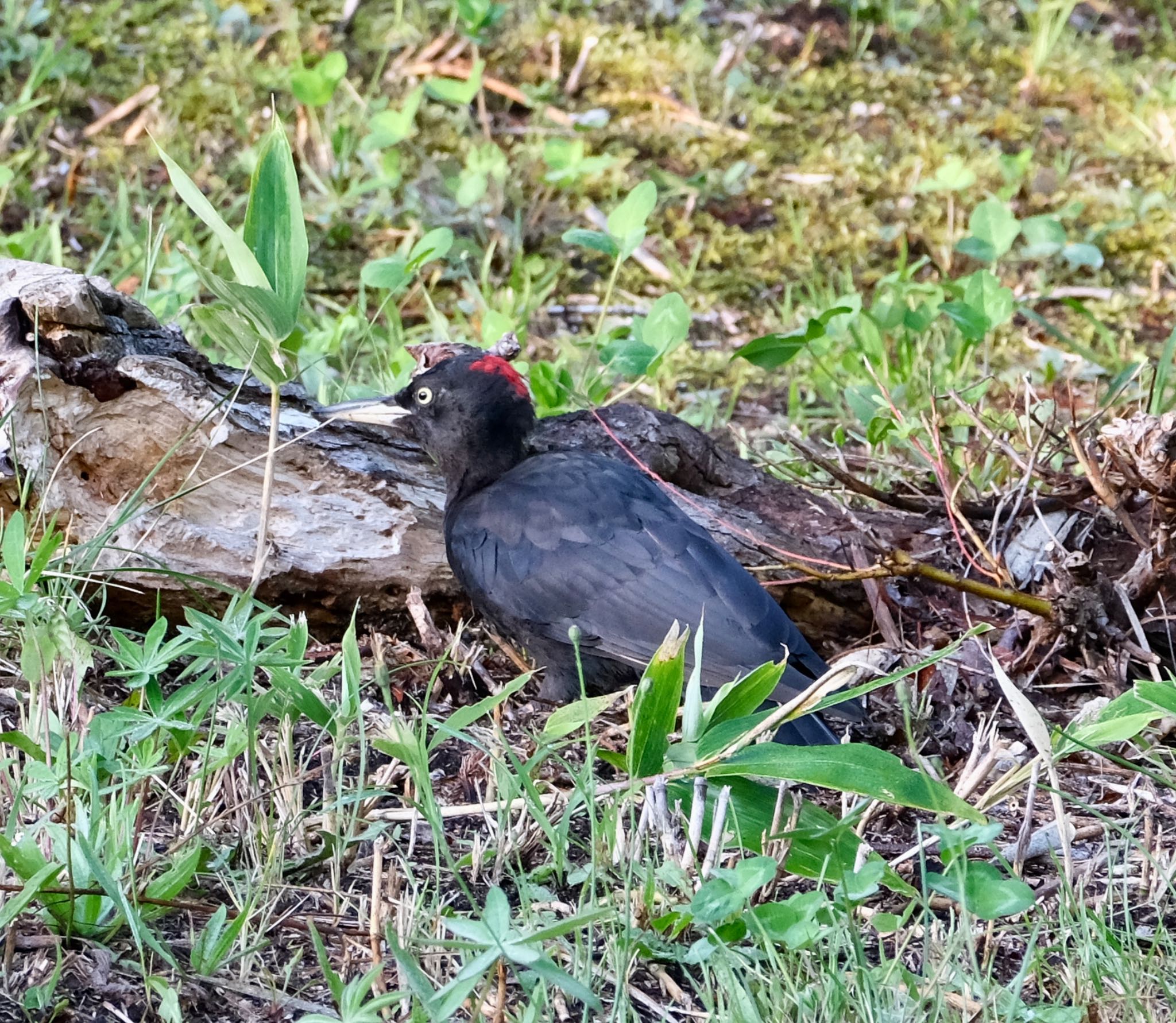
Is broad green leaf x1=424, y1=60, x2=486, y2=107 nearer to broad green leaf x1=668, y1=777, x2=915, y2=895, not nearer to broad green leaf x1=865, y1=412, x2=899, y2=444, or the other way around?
broad green leaf x1=865, y1=412, x2=899, y2=444

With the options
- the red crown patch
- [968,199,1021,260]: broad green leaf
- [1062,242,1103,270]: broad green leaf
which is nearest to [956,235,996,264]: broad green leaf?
[968,199,1021,260]: broad green leaf

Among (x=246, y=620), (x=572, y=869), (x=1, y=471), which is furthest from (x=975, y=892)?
(x=1, y=471)

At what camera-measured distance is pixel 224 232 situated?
2.58m

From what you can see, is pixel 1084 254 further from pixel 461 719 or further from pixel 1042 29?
pixel 461 719

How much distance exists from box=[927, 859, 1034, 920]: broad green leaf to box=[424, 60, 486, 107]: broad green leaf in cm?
472

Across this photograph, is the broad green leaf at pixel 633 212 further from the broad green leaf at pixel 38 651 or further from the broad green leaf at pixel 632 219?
the broad green leaf at pixel 38 651

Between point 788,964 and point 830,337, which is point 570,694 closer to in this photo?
point 788,964

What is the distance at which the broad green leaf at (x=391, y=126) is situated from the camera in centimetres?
591

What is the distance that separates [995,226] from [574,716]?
3.43 metres

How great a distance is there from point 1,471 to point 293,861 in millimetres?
1272

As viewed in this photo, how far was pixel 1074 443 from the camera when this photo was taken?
332 cm

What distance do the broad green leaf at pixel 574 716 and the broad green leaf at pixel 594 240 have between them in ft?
7.46

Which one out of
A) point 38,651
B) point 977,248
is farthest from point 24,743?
point 977,248

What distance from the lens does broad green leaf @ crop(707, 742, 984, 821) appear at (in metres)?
2.26
